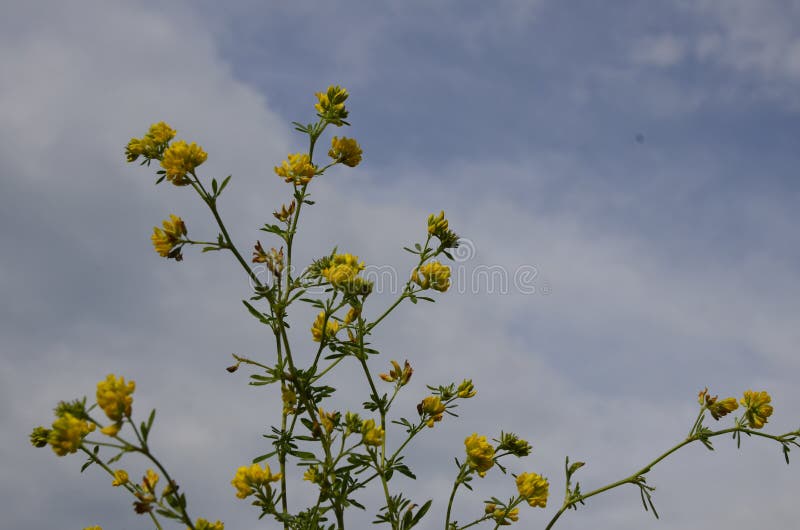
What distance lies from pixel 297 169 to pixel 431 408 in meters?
1.71

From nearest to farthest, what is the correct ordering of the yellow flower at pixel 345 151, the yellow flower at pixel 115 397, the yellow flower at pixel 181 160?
1. the yellow flower at pixel 115 397
2. the yellow flower at pixel 181 160
3. the yellow flower at pixel 345 151

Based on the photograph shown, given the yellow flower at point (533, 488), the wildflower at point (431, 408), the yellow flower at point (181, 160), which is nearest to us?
the yellow flower at point (181, 160)

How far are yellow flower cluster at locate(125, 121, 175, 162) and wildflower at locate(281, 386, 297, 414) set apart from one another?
1.59 metres

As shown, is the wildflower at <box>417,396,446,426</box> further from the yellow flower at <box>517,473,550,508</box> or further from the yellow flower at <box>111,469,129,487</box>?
the yellow flower at <box>111,469,129,487</box>

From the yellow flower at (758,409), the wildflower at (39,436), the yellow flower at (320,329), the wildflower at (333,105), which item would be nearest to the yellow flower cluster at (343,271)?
the yellow flower at (320,329)

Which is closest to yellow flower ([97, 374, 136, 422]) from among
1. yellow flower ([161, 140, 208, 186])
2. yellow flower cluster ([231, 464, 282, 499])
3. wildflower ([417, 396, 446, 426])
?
yellow flower cluster ([231, 464, 282, 499])

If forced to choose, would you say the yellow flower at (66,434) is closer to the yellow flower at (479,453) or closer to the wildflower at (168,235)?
the wildflower at (168,235)

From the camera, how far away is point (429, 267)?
4309 mm

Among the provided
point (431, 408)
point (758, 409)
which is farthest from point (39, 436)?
point (758, 409)

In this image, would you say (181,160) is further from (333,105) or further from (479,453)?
(479,453)

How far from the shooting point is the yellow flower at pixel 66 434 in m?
2.89

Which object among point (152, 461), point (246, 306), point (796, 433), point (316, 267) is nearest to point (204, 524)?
point (152, 461)

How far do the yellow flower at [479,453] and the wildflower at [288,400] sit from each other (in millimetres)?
1039

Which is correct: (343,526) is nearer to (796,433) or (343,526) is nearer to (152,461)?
(152,461)
